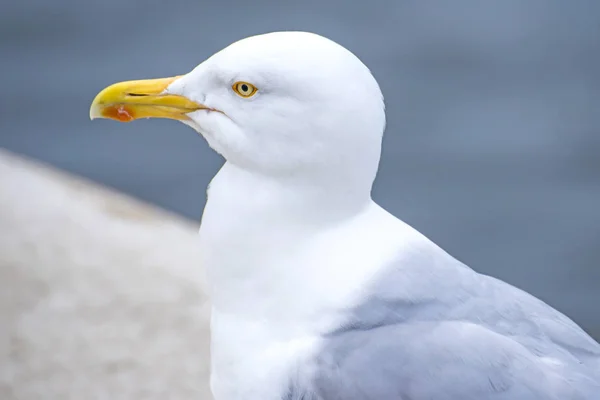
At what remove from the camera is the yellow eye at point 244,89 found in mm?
2094

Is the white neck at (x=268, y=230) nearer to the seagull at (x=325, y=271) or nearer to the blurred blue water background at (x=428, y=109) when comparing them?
the seagull at (x=325, y=271)

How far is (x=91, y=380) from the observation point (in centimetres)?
310

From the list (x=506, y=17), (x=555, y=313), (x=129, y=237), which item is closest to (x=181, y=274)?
(x=129, y=237)

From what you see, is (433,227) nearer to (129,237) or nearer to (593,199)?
(593,199)

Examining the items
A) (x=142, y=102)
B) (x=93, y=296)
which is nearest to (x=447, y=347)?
(x=142, y=102)

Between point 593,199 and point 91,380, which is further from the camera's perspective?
point 593,199

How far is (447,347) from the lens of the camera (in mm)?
1990

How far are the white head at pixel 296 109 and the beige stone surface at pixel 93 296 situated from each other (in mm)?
1180

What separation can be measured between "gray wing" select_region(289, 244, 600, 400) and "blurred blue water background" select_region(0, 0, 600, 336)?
9.10 ft

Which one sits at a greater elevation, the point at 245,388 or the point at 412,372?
the point at 412,372

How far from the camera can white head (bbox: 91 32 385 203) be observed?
2049 mm

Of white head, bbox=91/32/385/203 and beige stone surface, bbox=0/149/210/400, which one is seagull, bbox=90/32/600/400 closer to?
white head, bbox=91/32/385/203

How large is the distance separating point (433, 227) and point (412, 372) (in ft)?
10.3

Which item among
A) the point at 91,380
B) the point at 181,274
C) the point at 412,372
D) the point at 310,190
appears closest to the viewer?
the point at 412,372
